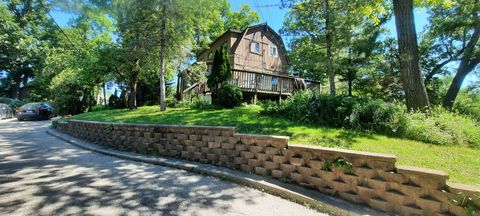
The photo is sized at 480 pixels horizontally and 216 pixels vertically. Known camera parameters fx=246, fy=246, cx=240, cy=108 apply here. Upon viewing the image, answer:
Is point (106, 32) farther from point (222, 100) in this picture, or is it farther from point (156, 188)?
point (156, 188)

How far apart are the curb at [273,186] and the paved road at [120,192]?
14cm

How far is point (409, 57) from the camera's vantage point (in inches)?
240

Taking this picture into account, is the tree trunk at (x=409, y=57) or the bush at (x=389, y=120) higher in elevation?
the tree trunk at (x=409, y=57)

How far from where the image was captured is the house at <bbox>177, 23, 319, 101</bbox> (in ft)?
40.4

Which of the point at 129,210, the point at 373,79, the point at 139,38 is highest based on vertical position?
the point at 139,38

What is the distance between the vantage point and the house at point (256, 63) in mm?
12313

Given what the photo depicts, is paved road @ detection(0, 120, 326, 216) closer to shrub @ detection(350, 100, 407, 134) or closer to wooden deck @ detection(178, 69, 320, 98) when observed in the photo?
shrub @ detection(350, 100, 407, 134)

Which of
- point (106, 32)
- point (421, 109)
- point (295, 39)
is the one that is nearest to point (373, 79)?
point (295, 39)

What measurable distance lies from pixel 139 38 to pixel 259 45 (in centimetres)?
1312

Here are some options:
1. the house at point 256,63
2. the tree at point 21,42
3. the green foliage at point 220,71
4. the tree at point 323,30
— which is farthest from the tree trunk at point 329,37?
the tree at point 21,42

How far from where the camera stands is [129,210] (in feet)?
11.0

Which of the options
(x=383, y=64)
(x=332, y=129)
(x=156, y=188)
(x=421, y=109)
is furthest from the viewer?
(x=383, y=64)

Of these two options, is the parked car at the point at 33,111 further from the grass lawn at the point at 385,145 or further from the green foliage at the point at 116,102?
the grass lawn at the point at 385,145

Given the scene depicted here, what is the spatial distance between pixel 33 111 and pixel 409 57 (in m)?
22.6
